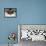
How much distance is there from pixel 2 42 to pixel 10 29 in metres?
0.46

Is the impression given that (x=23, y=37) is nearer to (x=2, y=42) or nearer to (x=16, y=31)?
(x=16, y=31)

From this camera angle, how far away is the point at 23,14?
12.6ft

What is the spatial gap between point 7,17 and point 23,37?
79cm

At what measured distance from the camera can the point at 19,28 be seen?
370 cm

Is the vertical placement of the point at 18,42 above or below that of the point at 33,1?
below

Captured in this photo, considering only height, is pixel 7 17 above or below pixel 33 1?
below

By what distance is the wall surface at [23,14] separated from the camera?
380 centimetres

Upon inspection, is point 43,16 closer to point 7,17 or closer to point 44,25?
point 44,25

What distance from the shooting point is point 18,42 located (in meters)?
3.70

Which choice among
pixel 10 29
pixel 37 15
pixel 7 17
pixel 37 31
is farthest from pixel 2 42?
pixel 37 15

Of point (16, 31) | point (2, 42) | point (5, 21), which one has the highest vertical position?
point (5, 21)

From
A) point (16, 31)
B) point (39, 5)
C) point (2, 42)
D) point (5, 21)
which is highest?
point (39, 5)

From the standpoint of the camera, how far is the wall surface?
3.80 meters

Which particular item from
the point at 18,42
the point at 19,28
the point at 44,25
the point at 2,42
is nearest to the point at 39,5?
the point at 44,25
